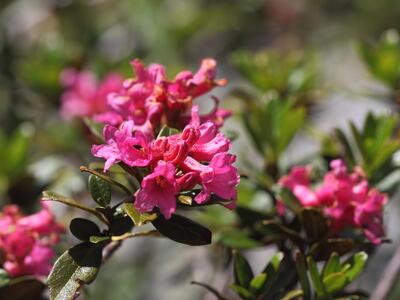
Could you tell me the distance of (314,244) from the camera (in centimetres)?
117

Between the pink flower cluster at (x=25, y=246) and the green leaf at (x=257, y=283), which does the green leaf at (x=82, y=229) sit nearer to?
the pink flower cluster at (x=25, y=246)

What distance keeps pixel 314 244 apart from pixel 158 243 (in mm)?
1429

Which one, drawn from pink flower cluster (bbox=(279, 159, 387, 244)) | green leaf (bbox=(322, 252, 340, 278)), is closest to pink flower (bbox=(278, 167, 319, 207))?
pink flower cluster (bbox=(279, 159, 387, 244))

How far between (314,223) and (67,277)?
0.44m

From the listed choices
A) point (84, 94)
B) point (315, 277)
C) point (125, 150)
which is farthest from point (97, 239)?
point (84, 94)

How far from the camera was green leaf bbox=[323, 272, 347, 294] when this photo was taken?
1.09m

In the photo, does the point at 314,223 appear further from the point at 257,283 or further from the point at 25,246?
the point at 25,246

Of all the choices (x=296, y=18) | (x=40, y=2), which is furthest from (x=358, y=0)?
(x=40, y=2)

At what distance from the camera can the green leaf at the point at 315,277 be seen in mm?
1081

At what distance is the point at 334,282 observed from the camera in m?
1.10

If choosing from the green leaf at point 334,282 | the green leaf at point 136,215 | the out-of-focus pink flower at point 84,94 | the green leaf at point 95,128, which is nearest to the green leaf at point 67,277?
the green leaf at point 136,215

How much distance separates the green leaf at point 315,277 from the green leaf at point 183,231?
19cm

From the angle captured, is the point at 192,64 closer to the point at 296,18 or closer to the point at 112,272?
the point at 296,18

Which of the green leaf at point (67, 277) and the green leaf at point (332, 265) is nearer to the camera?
the green leaf at point (67, 277)
